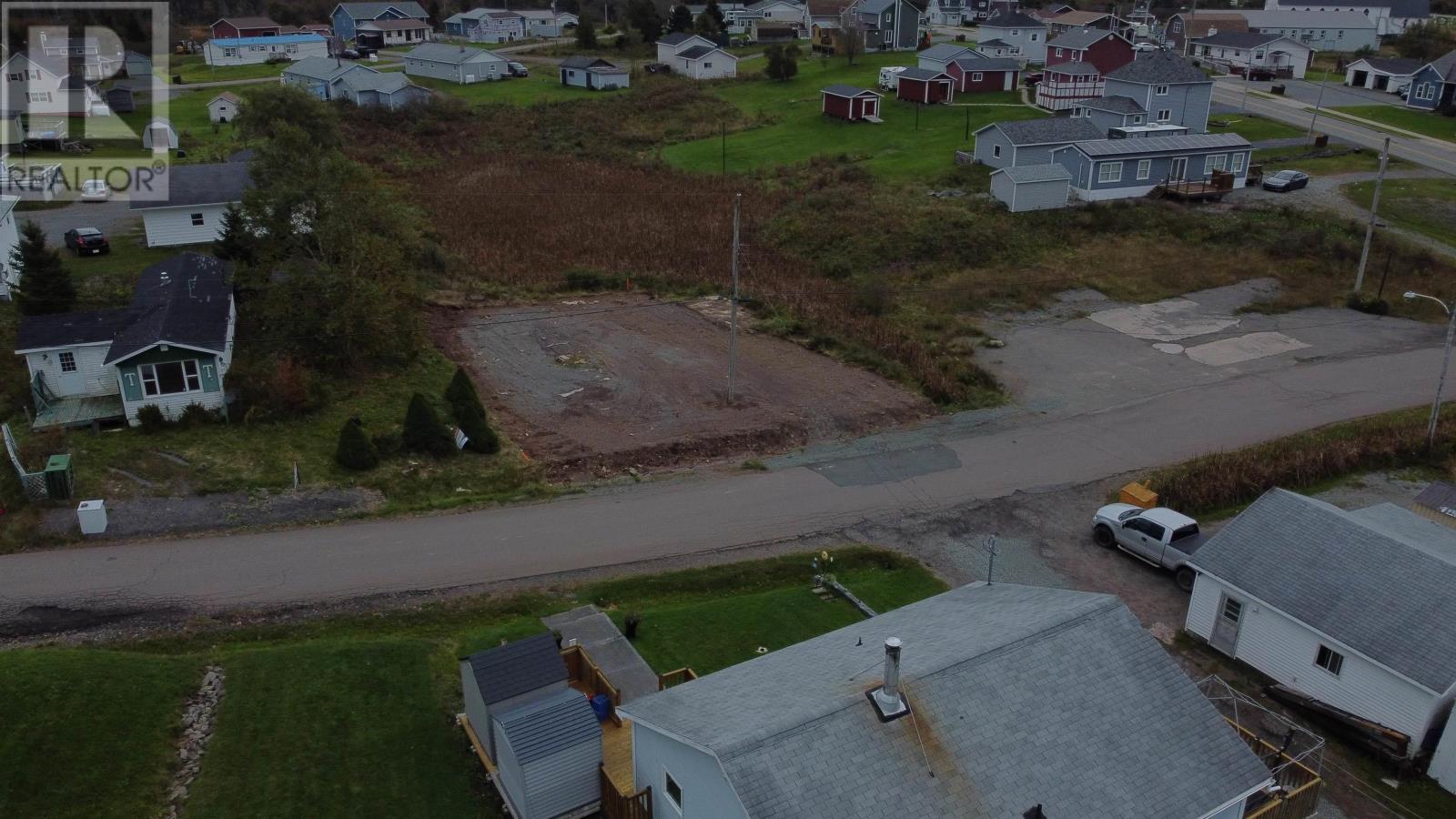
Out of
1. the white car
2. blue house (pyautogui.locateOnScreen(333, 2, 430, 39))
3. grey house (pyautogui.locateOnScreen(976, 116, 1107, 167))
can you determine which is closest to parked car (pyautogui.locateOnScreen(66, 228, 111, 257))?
the white car

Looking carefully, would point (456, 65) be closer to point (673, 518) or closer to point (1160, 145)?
point (1160, 145)

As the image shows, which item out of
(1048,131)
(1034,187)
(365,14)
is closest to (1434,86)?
(1048,131)

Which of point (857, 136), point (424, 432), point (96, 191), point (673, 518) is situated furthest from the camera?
point (857, 136)

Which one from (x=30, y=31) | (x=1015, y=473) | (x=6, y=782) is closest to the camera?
(x=6, y=782)

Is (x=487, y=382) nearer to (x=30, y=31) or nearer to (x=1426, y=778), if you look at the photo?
(x=1426, y=778)

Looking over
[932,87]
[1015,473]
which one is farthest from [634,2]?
[1015,473]

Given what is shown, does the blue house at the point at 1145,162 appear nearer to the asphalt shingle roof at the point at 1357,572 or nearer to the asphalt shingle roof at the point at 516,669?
the asphalt shingle roof at the point at 1357,572

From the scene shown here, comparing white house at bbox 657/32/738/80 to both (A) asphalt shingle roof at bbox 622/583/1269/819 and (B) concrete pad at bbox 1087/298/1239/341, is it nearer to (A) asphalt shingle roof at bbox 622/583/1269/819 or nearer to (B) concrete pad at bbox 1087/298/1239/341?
(B) concrete pad at bbox 1087/298/1239/341
